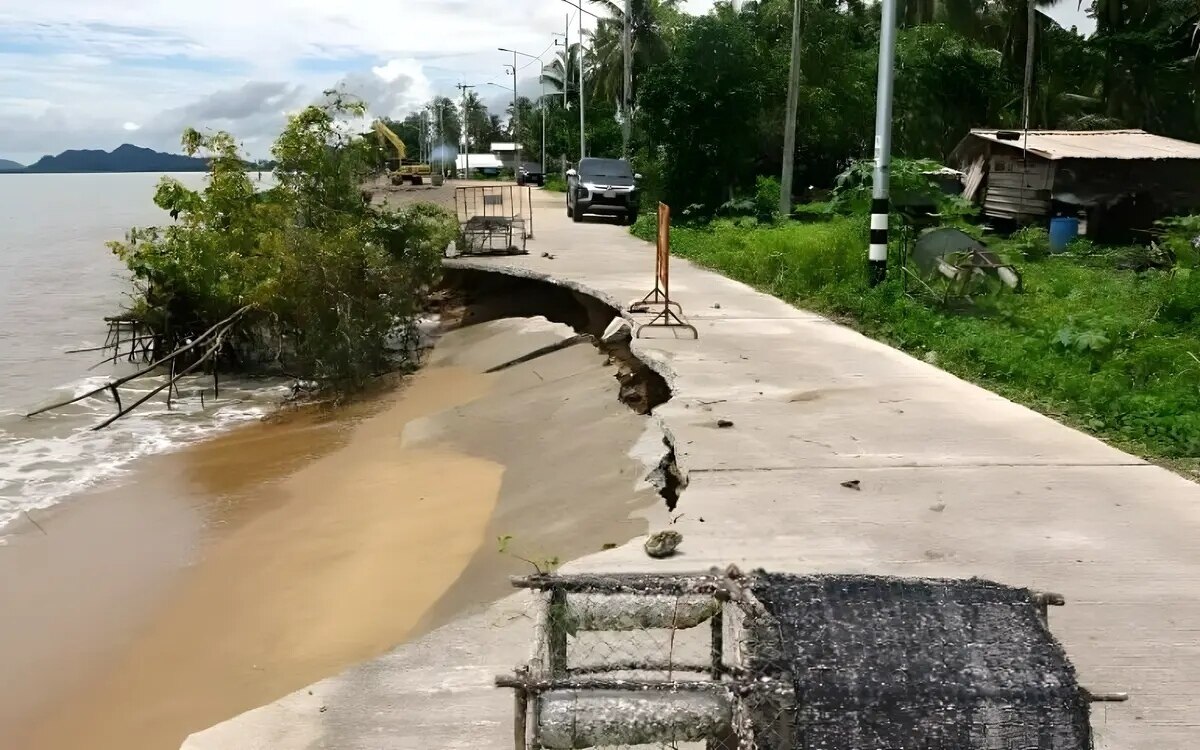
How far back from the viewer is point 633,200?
93.0 feet

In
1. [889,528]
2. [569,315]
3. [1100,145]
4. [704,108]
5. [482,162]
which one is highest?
[482,162]

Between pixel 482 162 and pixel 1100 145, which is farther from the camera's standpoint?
pixel 482 162

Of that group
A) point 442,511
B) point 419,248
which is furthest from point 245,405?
point 442,511

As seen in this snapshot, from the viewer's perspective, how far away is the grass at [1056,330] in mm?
7398

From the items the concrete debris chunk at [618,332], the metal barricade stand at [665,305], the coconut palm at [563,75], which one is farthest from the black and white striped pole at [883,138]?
the coconut palm at [563,75]

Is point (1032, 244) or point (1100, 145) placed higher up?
point (1100, 145)

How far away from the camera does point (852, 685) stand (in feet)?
7.47

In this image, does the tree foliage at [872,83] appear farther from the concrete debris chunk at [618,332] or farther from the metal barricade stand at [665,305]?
the concrete debris chunk at [618,332]

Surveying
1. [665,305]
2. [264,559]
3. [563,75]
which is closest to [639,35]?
[563,75]

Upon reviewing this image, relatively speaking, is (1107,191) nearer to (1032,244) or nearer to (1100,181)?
(1100,181)

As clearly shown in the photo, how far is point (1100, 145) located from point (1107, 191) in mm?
1319

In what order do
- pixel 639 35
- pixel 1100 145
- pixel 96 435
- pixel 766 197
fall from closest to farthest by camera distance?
pixel 96 435
pixel 1100 145
pixel 766 197
pixel 639 35

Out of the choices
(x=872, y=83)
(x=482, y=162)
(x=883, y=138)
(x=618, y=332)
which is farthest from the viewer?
(x=482, y=162)

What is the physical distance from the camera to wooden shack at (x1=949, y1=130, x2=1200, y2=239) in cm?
1955
